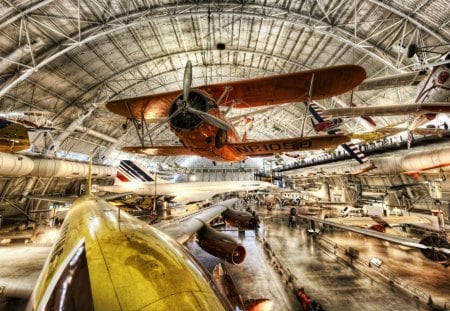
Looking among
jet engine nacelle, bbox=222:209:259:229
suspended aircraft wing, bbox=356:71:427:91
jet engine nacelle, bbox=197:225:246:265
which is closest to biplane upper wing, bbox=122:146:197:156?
jet engine nacelle, bbox=197:225:246:265

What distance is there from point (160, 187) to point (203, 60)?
41.5 ft

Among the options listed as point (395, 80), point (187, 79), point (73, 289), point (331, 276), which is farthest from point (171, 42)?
point (73, 289)

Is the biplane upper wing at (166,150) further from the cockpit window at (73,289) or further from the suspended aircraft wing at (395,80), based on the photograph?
the suspended aircraft wing at (395,80)

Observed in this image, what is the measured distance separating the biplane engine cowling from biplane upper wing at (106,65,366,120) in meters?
0.94

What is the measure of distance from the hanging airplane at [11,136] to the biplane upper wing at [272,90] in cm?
611

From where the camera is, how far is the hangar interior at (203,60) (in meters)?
11.9

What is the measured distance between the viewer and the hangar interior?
39.0 ft

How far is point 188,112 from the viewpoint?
655 cm

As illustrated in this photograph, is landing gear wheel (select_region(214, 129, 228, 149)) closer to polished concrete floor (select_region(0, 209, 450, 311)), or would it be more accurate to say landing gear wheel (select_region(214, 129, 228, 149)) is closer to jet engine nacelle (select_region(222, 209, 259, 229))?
jet engine nacelle (select_region(222, 209, 259, 229))

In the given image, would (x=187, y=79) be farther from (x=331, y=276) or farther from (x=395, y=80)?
(x=395, y=80)

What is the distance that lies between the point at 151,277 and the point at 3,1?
Answer: 16.0 meters

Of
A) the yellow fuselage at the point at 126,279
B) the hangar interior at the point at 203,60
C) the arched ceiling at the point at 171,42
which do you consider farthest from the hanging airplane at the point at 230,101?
the arched ceiling at the point at 171,42

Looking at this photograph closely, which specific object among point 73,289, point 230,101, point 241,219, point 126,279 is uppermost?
point 230,101

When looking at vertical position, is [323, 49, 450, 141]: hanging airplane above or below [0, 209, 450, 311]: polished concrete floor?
above
